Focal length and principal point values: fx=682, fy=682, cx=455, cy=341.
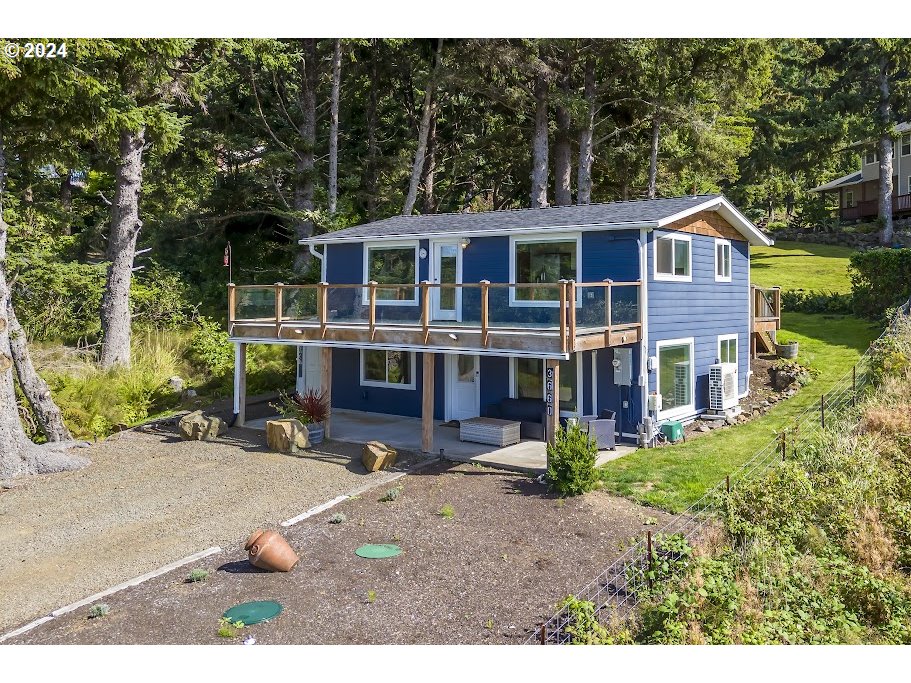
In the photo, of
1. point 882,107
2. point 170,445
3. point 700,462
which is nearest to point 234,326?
point 170,445

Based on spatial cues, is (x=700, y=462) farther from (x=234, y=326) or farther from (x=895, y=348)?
(x=234, y=326)

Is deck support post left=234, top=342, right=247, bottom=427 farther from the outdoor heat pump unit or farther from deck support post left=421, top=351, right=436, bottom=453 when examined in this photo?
the outdoor heat pump unit

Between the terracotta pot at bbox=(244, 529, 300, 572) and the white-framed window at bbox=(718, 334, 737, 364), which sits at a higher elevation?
the white-framed window at bbox=(718, 334, 737, 364)

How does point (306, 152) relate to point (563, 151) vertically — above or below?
below

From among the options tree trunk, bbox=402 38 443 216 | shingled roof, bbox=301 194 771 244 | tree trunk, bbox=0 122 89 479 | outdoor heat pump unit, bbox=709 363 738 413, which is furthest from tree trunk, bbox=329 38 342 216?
outdoor heat pump unit, bbox=709 363 738 413

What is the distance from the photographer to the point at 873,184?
135 feet

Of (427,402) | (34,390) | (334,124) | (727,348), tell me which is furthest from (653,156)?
(34,390)

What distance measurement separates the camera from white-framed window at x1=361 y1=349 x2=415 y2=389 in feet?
58.0

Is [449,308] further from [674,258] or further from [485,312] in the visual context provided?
[674,258]

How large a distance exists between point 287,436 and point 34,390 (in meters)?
5.59

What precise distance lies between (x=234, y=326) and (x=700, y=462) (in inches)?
435

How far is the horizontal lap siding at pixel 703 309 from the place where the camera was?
48.1 ft

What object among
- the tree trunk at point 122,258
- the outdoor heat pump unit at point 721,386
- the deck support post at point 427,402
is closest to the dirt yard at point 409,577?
the deck support post at point 427,402

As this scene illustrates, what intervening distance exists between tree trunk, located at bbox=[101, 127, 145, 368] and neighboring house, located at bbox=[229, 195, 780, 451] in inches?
207
